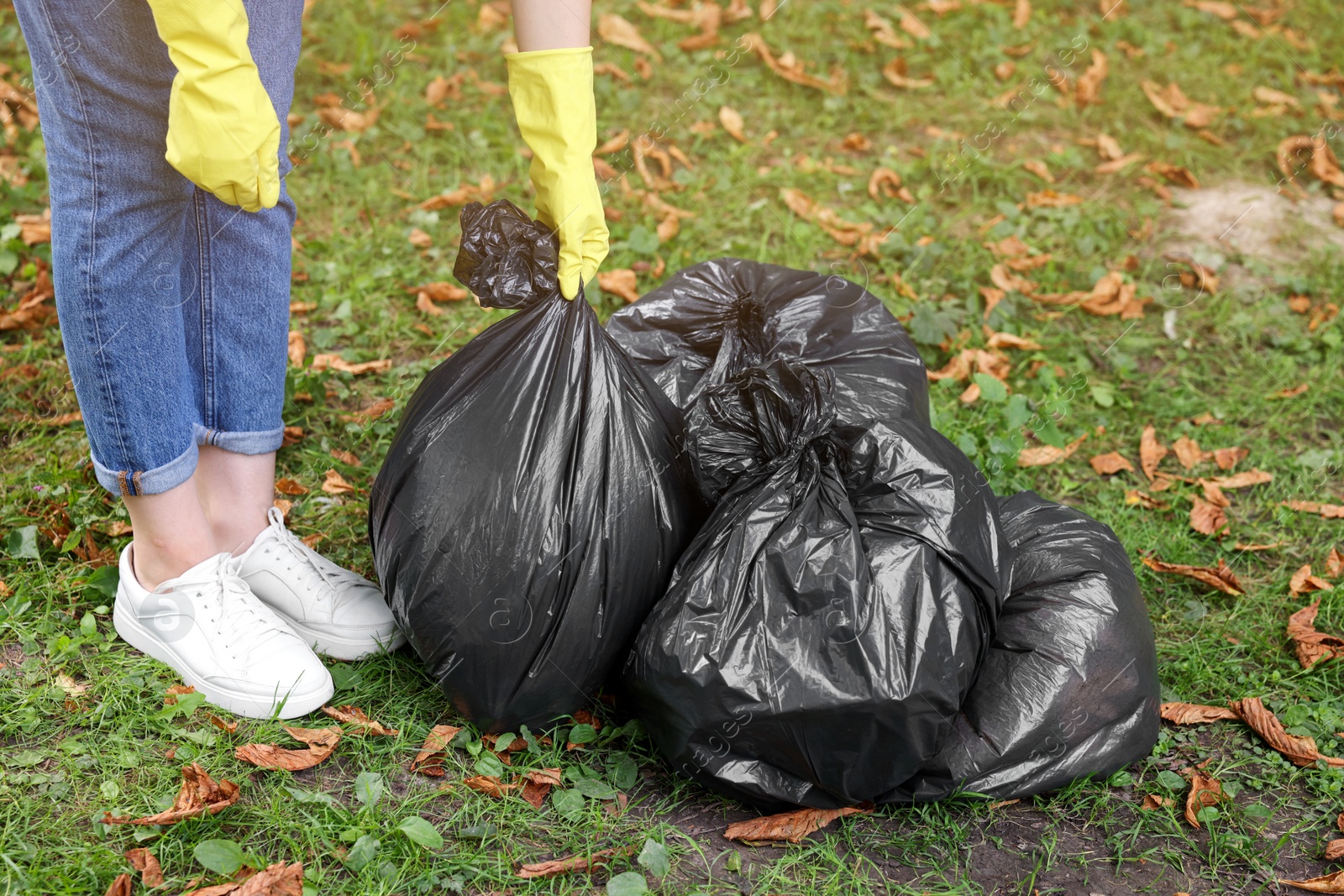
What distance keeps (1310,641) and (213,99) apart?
2.09 metres

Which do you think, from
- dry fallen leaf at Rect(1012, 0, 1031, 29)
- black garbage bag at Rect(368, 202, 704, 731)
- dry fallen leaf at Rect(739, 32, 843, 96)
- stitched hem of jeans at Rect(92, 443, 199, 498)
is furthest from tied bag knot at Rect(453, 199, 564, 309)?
dry fallen leaf at Rect(1012, 0, 1031, 29)

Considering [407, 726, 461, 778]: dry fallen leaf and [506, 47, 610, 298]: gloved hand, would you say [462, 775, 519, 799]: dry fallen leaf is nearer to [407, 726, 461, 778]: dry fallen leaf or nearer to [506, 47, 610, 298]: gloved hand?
[407, 726, 461, 778]: dry fallen leaf

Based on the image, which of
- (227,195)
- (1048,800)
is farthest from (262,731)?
(1048,800)

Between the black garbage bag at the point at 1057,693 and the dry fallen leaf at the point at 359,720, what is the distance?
840 mm

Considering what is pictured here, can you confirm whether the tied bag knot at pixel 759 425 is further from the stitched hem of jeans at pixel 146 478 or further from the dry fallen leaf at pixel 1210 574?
the dry fallen leaf at pixel 1210 574

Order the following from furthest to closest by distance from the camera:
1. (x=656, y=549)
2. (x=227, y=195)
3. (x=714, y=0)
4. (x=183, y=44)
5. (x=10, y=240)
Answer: (x=714, y=0)
(x=10, y=240)
(x=656, y=549)
(x=227, y=195)
(x=183, y=44)

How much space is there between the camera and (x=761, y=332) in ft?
6.46

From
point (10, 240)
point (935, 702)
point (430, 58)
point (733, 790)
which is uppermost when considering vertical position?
point (430, 58)

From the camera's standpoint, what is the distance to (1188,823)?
1617mm

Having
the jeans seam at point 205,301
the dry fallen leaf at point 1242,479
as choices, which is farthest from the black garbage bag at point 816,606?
the dry fallen leaf at point 1242,479

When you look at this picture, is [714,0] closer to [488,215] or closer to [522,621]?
[488,215]

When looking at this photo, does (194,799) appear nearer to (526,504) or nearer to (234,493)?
(234,493)

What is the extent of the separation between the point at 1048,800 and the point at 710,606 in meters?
0.64

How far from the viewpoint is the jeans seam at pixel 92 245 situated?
126 centimetres
